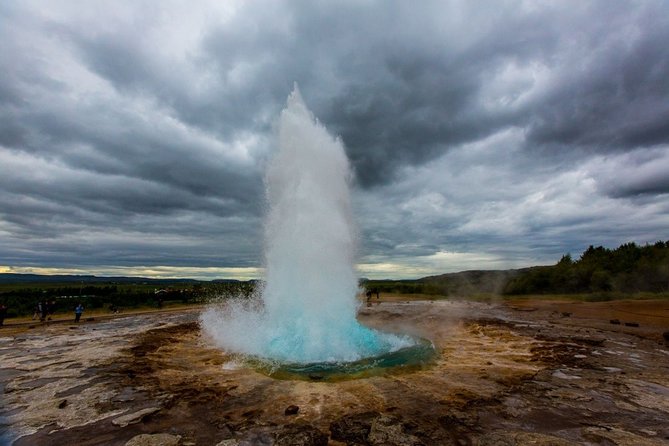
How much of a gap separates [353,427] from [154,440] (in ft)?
9.54

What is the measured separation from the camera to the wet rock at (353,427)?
5.06 meters

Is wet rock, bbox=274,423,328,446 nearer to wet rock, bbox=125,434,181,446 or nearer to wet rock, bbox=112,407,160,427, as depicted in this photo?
wet rock, bbox=125,434,181,446

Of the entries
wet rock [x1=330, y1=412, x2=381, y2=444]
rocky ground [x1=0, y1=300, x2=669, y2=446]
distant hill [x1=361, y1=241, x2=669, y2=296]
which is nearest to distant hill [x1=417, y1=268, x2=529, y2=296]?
distant hill [x1=361, y1=241, x2=669, y2=296]

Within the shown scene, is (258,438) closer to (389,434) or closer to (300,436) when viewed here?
(300,436)

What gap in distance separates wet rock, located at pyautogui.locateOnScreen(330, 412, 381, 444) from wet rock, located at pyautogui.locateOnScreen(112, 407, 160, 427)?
3.18m

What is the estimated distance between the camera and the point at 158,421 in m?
5.68

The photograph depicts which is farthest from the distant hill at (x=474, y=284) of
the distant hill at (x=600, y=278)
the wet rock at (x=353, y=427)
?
the wet rock at (x=353, y=427)

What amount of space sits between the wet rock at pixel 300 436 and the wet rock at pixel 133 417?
2440 mm

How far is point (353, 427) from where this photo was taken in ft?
17.7

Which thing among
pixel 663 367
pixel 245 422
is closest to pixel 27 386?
pixel 245 422

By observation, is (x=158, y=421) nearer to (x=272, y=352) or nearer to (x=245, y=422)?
(x=245, y=422)

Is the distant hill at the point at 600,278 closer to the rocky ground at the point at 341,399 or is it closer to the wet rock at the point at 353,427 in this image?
the rocky ground at the point at 341,399

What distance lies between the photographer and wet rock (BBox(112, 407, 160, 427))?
562 centimetres

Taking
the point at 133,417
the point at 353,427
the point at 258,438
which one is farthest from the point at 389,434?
the point at 133,417
